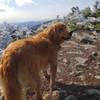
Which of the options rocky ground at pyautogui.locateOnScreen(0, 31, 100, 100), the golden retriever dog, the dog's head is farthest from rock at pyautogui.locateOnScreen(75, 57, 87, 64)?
the golden retriever dog

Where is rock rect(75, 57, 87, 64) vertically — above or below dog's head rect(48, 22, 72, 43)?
below

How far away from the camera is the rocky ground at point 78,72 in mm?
9615

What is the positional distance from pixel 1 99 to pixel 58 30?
9.32ft

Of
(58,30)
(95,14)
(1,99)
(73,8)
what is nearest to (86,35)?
(58,30)

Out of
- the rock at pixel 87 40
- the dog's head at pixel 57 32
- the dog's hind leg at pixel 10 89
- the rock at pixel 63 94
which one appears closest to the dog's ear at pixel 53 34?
the dog's head at pixel 57 32

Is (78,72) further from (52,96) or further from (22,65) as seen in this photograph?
(22,65)

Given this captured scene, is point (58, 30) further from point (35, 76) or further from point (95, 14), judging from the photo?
point (95, 14)

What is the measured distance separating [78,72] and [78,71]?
0.11 meters

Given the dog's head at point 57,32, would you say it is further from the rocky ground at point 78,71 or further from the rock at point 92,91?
the rock at point 92,91

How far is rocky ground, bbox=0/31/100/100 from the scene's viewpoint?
31.5 feet

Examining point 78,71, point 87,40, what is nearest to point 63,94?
point 78,71

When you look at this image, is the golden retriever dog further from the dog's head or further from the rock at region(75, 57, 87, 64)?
the rock at region(75, 57, 87, 64)

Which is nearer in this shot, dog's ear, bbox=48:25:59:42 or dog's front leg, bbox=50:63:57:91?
dog's front leg, bbox=50:63:57:91

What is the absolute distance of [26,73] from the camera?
26.8ft
